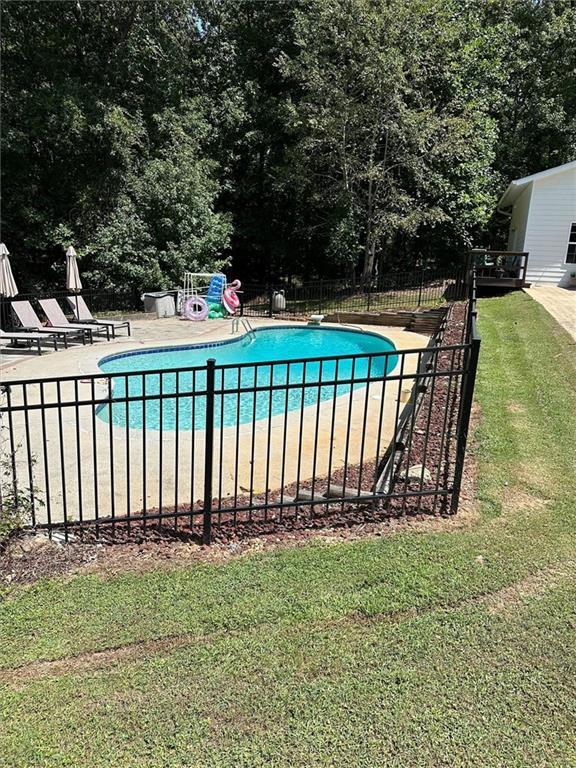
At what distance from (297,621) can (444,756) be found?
965 mm

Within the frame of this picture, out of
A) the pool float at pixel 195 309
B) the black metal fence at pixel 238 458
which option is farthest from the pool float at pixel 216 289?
the black metal fence at pixel 238 458

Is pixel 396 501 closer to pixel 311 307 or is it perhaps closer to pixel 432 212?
pixel 311 307

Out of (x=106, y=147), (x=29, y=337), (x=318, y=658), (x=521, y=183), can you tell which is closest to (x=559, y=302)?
(x=521, y=183)

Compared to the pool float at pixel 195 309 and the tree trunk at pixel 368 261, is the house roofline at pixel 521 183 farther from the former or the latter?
the pool float at pixel 195 309

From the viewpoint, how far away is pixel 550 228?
1741cm

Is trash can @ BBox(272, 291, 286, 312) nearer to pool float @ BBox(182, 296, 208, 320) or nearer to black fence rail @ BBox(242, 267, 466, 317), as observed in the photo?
black fence rail @ BBox(242, 267, 466, 317)

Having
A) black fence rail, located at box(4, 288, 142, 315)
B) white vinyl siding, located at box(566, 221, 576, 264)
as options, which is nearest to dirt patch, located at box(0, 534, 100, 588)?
black fence rail, located at box(4, 288, 142, 315)

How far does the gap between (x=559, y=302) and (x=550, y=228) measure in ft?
15.5

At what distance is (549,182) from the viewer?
17031 mm

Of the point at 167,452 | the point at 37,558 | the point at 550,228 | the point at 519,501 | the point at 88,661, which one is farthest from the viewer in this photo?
the point at 550,228

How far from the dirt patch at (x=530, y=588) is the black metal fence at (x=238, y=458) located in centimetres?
86

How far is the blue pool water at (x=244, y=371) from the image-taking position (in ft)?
26.7

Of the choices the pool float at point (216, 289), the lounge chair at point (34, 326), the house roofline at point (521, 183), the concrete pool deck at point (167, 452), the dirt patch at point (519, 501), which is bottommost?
the concrete pool deck at point (167, 452)

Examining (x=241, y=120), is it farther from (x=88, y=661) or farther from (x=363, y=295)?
(x=88, y=661)
